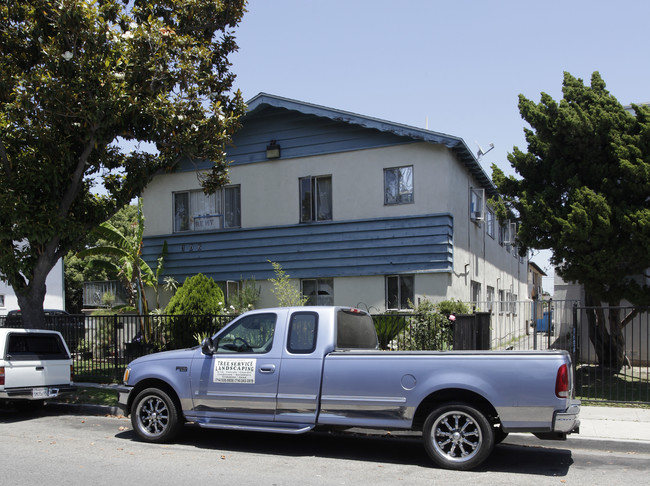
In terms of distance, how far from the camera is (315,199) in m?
17.3

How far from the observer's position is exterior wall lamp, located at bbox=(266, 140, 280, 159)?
17688 millimetres

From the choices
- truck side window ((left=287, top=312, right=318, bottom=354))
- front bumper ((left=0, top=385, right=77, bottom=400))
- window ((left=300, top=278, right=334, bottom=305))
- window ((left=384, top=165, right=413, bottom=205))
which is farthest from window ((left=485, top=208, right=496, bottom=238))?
front bumper ((left=0, top=385, right=77, bottom=400))

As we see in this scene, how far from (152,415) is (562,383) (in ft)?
17.6

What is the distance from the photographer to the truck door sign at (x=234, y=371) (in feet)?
26.8

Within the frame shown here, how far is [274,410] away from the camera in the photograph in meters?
7.95

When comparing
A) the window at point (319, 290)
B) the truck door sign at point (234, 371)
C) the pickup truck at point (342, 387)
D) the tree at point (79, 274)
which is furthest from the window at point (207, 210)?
the tree at point (79, 274)

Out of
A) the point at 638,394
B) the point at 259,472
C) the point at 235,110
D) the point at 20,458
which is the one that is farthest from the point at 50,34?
the point at 638,394

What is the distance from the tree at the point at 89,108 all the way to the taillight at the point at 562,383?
8259 millimetres

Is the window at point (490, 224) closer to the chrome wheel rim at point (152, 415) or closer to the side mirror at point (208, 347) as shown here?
the side mirror at point (208, 347)

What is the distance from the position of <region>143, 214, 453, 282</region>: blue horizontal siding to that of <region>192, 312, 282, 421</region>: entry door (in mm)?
7837

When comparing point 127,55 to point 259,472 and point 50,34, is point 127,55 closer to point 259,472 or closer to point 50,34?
point 50,34

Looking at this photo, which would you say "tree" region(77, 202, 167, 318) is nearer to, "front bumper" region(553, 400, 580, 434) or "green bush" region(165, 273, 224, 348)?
"green bush" region(165, 273, 224, 348)

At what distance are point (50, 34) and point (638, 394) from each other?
13278 mm

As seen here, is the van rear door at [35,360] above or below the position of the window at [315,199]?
below
